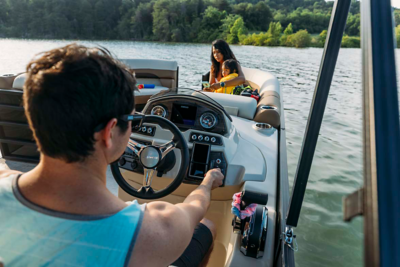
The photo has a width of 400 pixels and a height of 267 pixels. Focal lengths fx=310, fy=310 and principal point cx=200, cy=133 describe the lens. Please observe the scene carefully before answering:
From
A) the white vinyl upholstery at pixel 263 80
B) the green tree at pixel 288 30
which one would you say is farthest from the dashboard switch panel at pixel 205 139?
the green tree at pixel 288 30

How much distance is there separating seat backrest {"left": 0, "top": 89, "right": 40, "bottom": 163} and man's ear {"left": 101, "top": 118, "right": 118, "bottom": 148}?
1888 mm

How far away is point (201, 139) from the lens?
1.64m

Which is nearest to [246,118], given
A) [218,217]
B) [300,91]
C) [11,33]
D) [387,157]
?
[218,217]

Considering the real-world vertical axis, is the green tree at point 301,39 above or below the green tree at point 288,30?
below

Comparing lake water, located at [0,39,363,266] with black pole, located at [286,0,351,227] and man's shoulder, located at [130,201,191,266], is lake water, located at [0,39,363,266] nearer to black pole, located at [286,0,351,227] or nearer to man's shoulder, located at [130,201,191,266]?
black pole, located at [286,0,351,227]

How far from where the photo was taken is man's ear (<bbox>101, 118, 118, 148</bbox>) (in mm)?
642

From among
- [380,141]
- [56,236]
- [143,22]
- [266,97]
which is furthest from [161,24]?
[380,141]

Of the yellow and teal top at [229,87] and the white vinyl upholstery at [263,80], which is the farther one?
the white vinyl upholstery at [263,80]

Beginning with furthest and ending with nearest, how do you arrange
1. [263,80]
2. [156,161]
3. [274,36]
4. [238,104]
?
[274,36] < [263,80] < [238,104] < [156,161]

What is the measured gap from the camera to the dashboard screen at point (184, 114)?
1715mm

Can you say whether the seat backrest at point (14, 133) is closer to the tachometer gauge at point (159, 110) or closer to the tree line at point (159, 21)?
the tachometer gauge at point (159, 110)

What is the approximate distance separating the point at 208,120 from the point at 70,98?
114cm

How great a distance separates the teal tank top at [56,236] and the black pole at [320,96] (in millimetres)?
727

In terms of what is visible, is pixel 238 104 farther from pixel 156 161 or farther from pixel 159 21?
pixel 159 21
